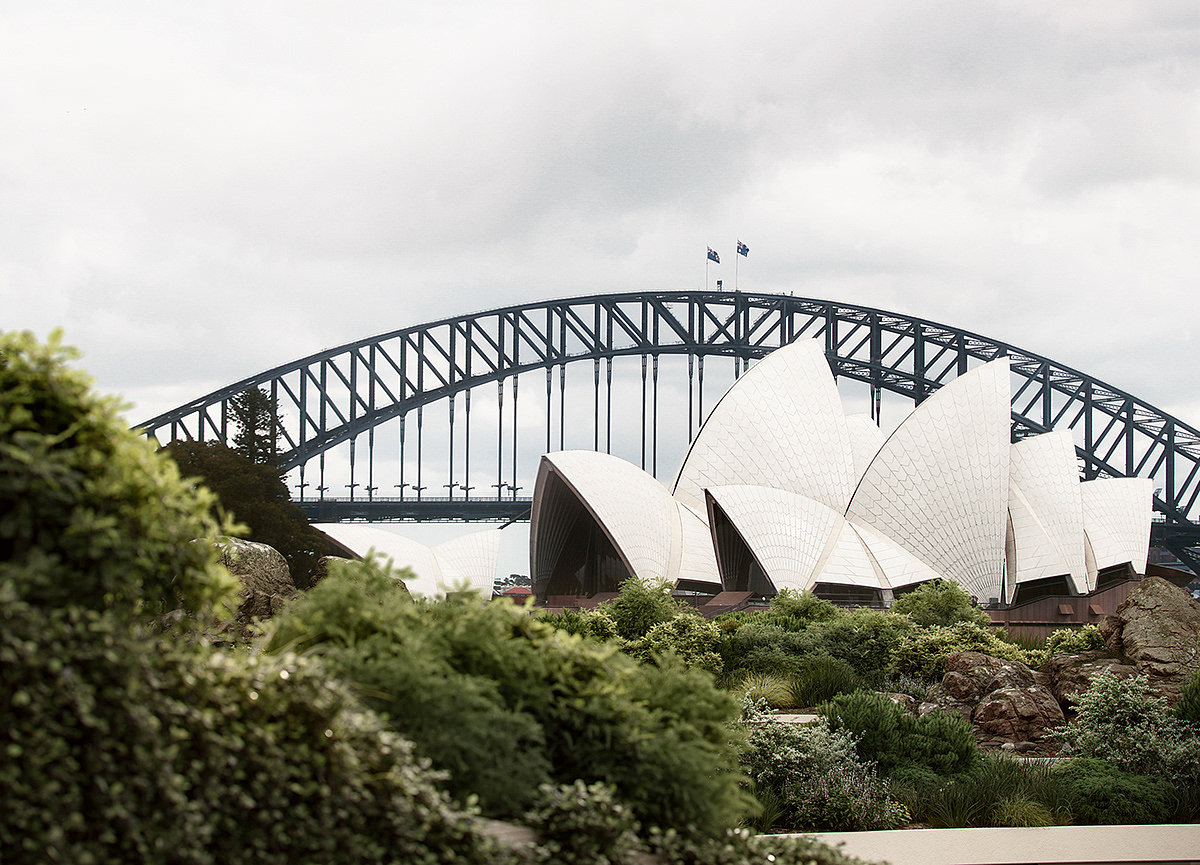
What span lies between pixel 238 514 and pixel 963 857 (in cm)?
3905

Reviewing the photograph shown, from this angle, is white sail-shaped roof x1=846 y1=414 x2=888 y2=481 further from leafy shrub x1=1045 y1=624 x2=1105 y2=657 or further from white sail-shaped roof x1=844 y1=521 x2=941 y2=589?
leafy shrub x1=1045 y1=624 x2=1105 y2=657

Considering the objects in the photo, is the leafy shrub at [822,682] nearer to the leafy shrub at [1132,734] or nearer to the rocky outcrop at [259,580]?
the leafy shrub at [1132,734]

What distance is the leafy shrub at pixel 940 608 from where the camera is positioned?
27.2 m

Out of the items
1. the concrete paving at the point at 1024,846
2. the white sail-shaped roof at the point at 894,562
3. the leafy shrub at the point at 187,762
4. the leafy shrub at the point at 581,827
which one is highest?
the white sail-shaped roof at the point at 894,562

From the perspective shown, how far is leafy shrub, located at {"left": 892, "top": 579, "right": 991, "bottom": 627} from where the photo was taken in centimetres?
2723

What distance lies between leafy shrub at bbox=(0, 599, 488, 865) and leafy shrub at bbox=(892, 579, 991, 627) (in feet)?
77.3

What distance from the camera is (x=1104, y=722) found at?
1282 centimetres

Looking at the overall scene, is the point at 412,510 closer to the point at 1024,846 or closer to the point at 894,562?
the point at 894,562

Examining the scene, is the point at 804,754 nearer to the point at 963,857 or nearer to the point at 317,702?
the point at 963,857

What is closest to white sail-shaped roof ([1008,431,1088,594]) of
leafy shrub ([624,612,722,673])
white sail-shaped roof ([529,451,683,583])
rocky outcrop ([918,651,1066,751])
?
white sail-shaped roof ([529,451,683,583])

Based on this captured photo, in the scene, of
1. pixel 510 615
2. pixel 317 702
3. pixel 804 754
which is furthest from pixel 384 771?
pixel 804 754

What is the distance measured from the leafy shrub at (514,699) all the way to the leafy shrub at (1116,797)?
6.45m

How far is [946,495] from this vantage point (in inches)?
1778

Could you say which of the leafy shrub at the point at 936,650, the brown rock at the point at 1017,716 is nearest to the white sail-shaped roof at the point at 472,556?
the leafy shrub at the point at 936,650
